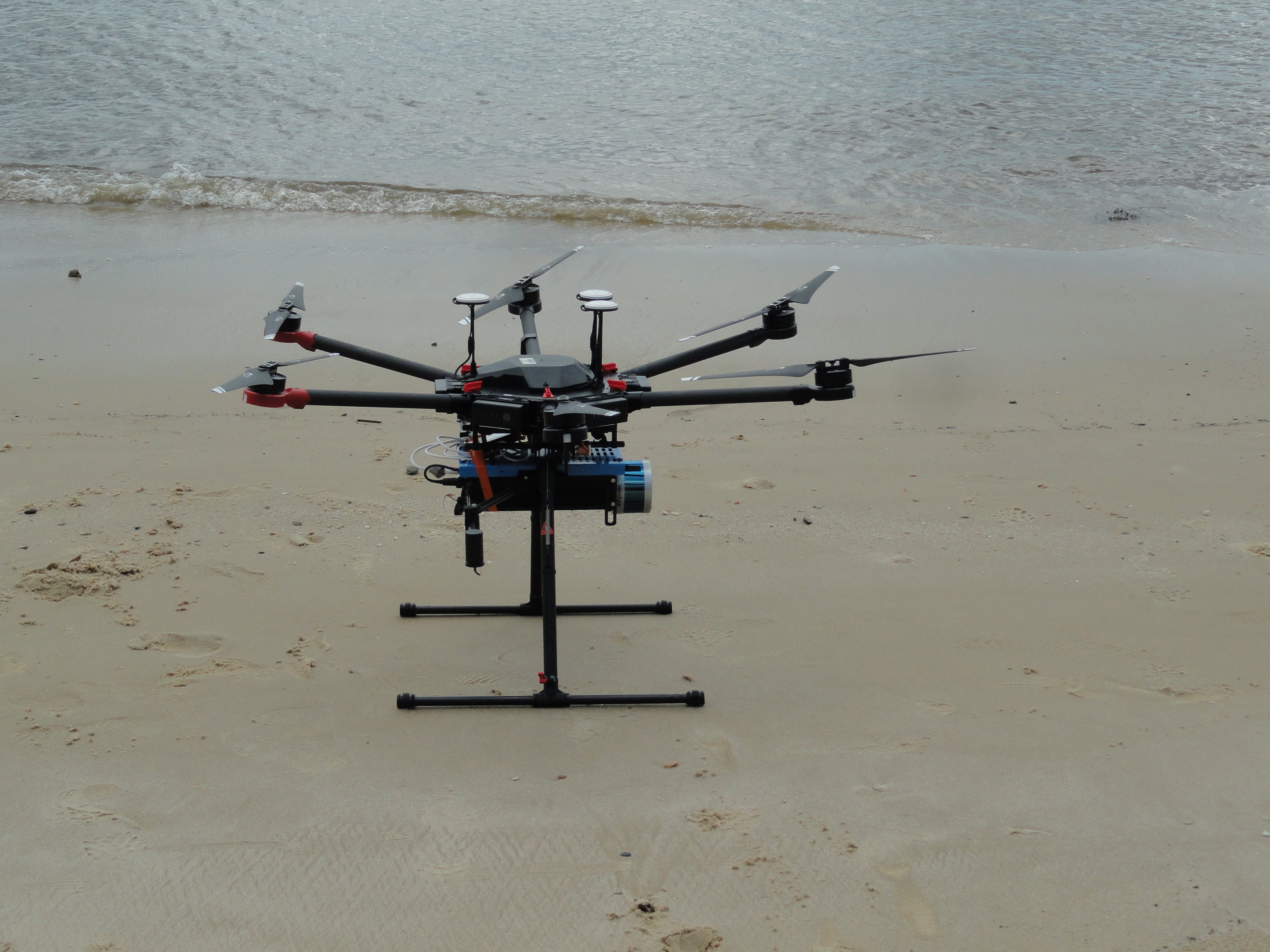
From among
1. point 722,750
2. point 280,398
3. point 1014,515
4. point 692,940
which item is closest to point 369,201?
point 1014,515

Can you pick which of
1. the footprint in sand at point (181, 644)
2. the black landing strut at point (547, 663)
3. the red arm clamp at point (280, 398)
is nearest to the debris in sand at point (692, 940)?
the black landing strut at point (547, 663)

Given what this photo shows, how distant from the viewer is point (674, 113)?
1390 cm

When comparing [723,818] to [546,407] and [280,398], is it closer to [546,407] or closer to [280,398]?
[546,407]

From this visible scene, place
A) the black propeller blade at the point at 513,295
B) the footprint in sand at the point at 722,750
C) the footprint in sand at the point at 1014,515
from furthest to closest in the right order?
the footprint in sand at the point at 1014,515 → the black propeller blade at the point at 513,295 → the footprint in sand at the point at 722,750

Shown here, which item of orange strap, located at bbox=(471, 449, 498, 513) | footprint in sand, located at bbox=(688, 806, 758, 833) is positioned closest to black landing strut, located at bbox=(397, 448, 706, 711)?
orange strap, located at bbox=(471, 449, 498, 513)

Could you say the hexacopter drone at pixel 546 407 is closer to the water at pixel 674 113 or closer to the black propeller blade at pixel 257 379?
the black propeller blade at pixel 257 379

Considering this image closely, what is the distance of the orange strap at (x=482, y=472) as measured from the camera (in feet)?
12.3

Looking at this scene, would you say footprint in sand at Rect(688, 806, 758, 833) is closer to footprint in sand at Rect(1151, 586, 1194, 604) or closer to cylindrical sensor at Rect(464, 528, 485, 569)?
cylindrical sensor at Rect(464, 528, 485, 569)

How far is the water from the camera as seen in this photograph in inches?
431

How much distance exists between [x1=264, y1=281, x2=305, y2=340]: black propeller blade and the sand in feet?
4.44

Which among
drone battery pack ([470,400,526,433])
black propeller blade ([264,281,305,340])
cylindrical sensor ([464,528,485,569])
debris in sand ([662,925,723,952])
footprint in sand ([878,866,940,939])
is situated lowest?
debris in sand ([662,925,723,952])

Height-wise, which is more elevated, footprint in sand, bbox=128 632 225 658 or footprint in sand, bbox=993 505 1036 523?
footprint in sand, bbox=993 505 1036 523

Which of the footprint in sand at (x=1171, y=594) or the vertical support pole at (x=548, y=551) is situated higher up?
the vertical support pole at (x=548, y=551)

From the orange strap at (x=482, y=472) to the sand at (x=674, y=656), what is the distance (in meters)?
0.82
